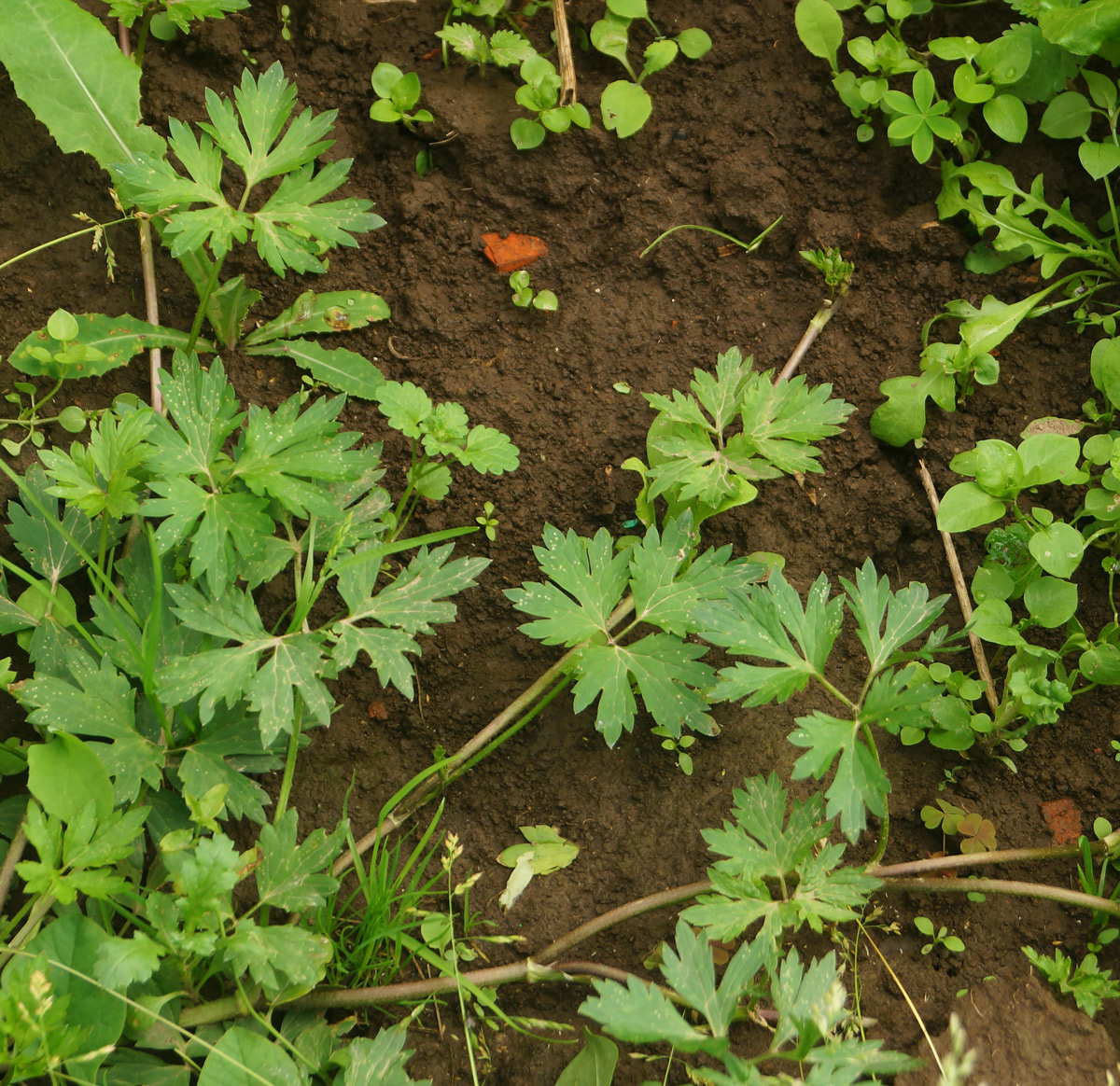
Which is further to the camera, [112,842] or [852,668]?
[852,668]

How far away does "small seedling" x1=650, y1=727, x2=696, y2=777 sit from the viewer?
85.4 inches

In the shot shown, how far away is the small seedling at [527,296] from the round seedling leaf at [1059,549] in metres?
1.28

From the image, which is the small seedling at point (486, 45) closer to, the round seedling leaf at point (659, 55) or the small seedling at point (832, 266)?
the round seedling leaf at point (659, 55)

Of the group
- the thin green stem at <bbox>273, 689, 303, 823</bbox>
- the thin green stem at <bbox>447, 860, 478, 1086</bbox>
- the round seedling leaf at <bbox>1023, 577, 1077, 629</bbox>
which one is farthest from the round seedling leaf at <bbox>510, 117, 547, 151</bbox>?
the thin green stem at <bbox>447, 860, 478, 1086</bbox>

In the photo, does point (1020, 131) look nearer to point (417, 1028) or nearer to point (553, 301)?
point (553, 301)

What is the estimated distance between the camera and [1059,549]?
212cm

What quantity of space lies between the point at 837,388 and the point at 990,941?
1.33 m

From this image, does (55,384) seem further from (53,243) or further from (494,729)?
(494,729)

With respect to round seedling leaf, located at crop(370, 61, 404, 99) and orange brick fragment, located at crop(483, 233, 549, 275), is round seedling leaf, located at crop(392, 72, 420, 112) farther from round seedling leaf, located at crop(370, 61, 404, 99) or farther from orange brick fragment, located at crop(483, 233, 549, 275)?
orange brick fragment, located at crop(483, 233, 549, 275)

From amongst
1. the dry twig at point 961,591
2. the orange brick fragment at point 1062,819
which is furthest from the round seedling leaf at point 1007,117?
the orange brick fragment at point 1062,819

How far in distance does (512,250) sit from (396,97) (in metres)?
0.48

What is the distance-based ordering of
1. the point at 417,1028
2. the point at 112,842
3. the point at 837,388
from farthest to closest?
1. the point at 837,388
2. the point at 417,1028
3. the point at 112,842

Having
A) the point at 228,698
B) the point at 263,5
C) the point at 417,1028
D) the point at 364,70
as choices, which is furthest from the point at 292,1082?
the point at 263,5

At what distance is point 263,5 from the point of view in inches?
98.3
